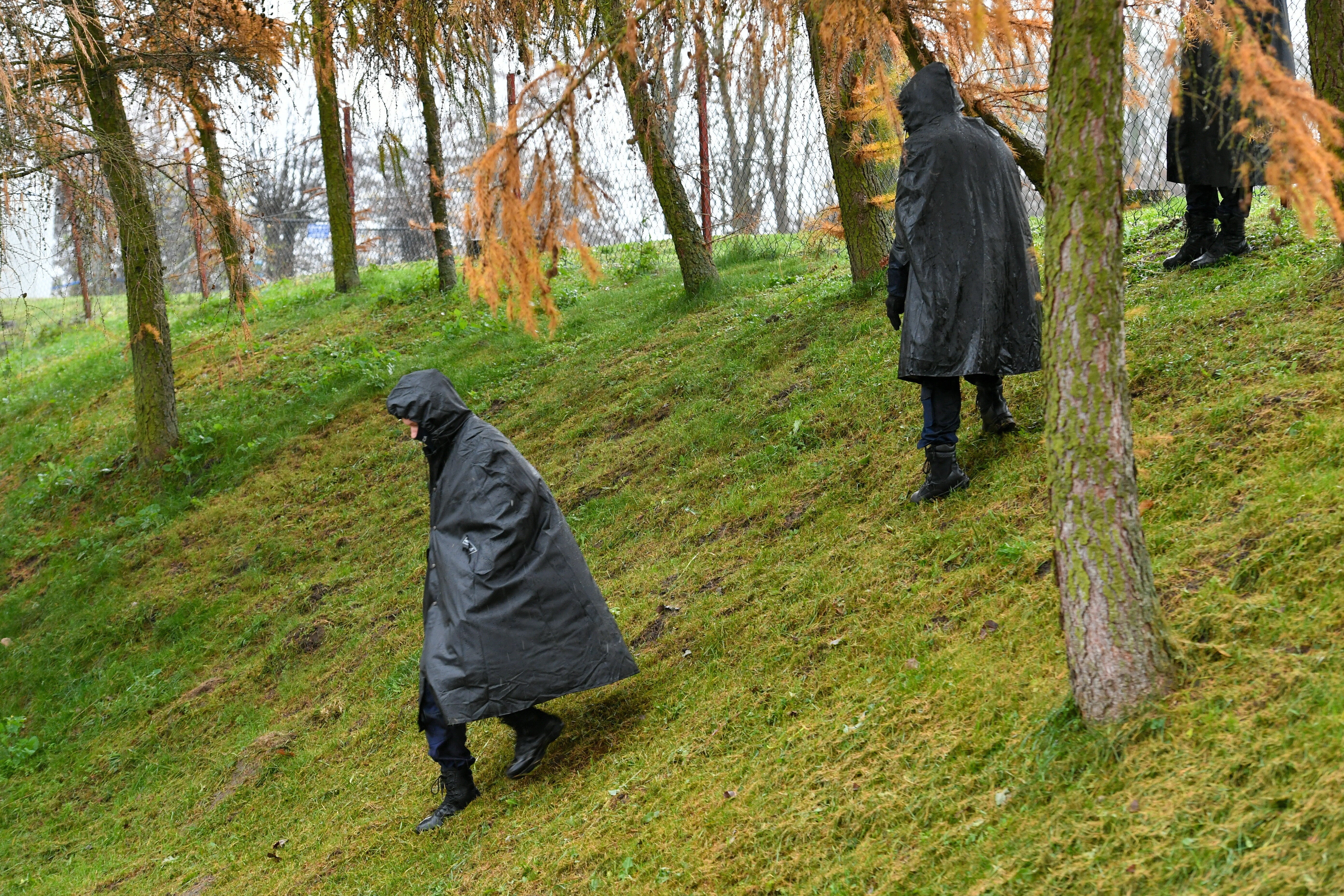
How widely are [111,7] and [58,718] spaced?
693 centimetres

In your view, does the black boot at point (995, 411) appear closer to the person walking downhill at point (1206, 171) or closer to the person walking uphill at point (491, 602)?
the person walking downhill at point (1206, 171)

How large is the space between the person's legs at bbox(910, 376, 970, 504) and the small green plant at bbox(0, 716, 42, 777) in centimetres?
706

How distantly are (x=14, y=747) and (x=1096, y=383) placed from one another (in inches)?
334

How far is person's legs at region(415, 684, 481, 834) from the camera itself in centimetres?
483

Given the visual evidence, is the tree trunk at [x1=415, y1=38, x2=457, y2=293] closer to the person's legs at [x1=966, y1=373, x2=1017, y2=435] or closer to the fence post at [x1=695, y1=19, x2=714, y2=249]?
the fence post at [x1=695, y1=19, x2=714, y2=249]

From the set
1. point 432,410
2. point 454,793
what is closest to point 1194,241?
point 432,410

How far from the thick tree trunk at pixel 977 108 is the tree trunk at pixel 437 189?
25.1 ft

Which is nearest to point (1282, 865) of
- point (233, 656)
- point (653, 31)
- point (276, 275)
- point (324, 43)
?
point (653, 31)

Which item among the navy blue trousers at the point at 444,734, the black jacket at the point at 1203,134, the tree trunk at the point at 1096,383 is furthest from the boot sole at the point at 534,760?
the black jacket at the point at 1203,134

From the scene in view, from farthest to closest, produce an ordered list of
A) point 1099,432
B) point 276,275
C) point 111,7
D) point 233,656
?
point 276,275 → point 111,7 → point 233,656 → point 1099,432

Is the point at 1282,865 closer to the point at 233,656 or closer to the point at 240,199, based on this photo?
the point at 233,656

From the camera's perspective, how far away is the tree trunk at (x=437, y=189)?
1333 centimetres

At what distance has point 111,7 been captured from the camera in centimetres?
1025

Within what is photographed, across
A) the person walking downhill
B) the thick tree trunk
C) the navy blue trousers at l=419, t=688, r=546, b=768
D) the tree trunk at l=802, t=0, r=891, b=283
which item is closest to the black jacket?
A: the person walking downhill
